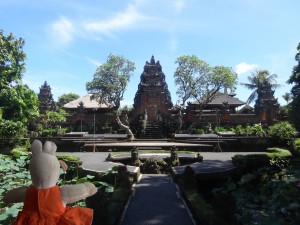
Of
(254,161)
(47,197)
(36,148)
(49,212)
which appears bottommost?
(254,161)

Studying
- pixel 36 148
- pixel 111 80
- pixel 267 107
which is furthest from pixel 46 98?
pixel 36 148

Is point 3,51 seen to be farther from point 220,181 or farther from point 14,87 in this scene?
point 220,181

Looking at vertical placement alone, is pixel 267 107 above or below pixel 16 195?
above

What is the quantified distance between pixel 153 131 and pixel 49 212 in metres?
28.6

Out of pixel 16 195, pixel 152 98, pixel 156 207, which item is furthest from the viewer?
pixel 152 98

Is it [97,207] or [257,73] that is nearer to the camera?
[97,207]

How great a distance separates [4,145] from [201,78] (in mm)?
21382

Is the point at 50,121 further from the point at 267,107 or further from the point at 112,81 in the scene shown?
the point at 267,107

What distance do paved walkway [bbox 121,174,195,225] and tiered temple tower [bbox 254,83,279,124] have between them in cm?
2796

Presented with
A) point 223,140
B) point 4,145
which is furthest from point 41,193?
point 223,140

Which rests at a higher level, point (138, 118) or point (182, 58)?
point (182, 58)

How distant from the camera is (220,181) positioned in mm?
10359

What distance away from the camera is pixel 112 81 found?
31.7m

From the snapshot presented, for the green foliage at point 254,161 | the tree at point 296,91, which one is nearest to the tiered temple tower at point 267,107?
the tree at point 296,91
